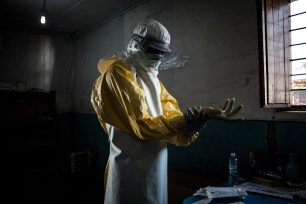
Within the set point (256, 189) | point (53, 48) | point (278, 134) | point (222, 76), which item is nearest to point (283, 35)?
point (222, 76)

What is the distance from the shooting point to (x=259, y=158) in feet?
5.72

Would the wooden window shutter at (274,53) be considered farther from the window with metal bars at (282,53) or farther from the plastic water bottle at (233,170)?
the plastic water bottle at (233,170)

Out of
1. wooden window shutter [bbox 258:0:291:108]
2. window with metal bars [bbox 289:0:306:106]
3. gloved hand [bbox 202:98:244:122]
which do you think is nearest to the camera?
gloved hand [bbox 202:98:244:122]

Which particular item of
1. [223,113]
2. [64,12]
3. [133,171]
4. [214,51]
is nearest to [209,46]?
[214,51]

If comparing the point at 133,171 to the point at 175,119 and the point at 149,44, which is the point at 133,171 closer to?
the point at 175,119

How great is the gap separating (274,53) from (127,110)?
1.21 metres

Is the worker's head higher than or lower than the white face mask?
higher

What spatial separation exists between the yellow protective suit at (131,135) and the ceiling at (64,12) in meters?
1.72

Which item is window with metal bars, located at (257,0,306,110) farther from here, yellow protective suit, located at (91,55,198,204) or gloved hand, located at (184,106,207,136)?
yellow protective suit, located at (91,55,198,204)

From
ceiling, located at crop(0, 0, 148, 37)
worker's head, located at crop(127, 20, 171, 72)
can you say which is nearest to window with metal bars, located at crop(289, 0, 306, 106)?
worker's head, located at crop(127, 20, 171, 72)

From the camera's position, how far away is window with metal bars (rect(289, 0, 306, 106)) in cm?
176

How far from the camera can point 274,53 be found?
67.0 inches

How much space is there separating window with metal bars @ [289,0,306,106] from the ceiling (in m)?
1.59

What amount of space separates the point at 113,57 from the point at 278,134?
1.26 m
